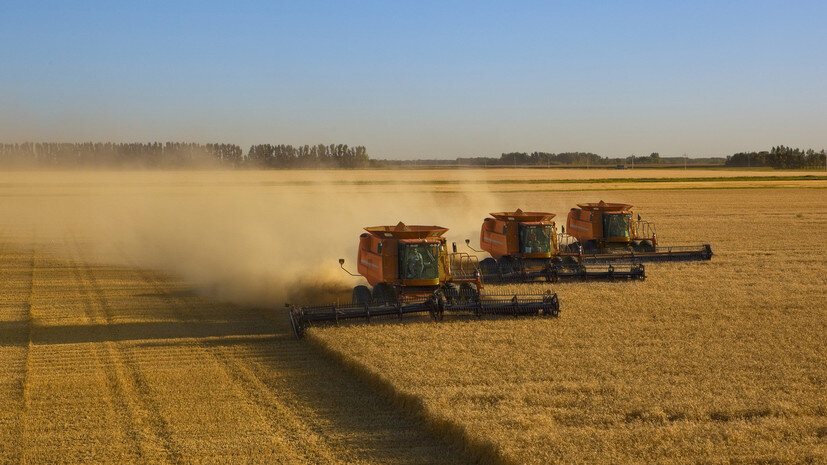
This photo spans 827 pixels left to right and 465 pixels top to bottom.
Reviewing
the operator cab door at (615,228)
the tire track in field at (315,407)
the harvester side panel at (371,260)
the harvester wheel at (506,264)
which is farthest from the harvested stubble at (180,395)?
the operator cab door at (615,228)

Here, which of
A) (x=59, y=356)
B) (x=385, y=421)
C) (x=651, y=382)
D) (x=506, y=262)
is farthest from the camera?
(x=506, y=262)

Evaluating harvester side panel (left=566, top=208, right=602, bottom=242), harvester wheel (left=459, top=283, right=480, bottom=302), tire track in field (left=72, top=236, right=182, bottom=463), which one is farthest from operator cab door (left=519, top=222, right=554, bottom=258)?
tire track in field (left=72, top=236, right=182, bottom=463)

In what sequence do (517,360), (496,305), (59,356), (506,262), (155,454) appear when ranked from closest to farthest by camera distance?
(155,454) → (517,360) → (59,356) → (496,305) → (506,262)

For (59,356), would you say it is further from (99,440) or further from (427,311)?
(427,311)

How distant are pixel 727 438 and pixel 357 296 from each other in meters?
11.1

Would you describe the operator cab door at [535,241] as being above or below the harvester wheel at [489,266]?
above

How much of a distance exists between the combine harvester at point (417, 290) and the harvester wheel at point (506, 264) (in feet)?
17.8

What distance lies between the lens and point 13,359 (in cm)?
1544

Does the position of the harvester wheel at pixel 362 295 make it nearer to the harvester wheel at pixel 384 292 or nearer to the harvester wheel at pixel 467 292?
the harvester wheel at pixel 384 292

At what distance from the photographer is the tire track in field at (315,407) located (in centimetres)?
1045

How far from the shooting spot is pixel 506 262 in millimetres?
26594

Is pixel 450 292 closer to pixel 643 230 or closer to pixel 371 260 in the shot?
pixel 371 260

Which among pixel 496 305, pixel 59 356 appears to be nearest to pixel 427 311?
pixel 496 305

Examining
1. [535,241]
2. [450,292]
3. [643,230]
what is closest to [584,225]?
[643,230]
